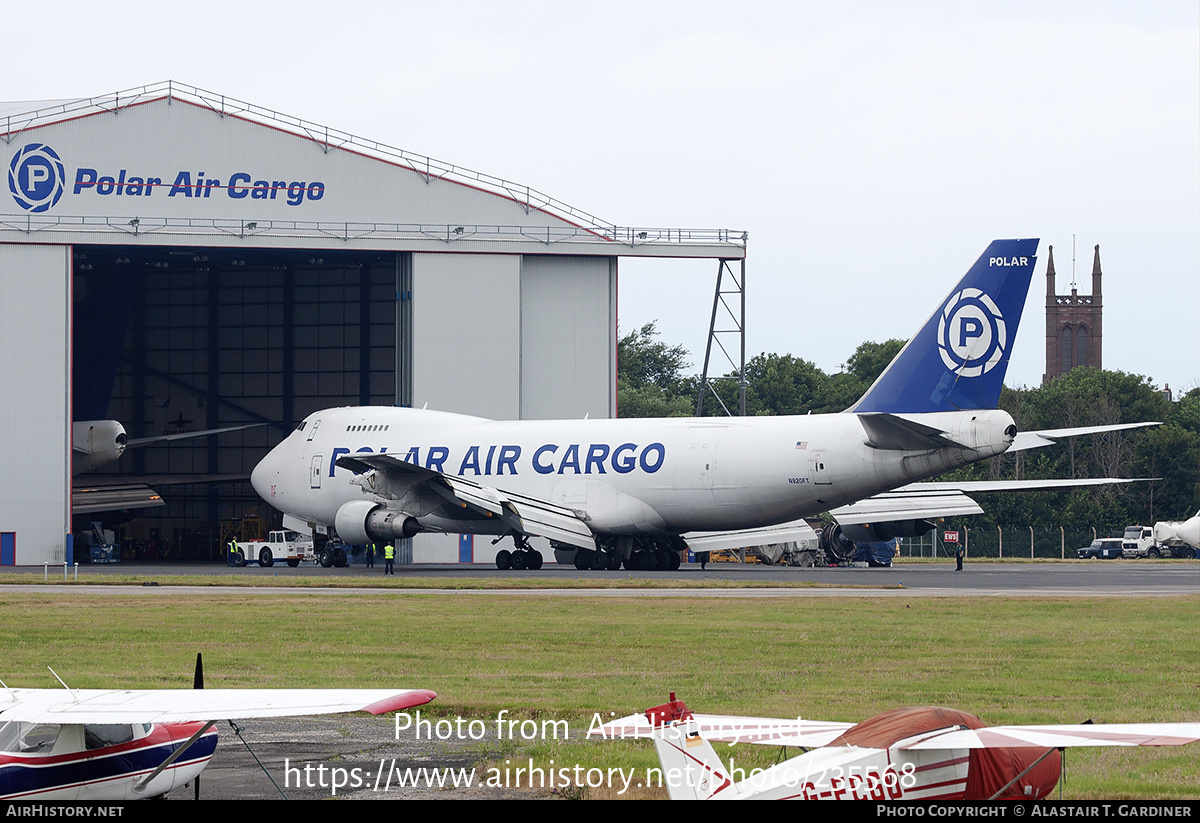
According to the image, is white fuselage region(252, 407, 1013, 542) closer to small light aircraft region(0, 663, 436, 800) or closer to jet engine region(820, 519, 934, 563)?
jet engine region(820, 519, 934, 563)

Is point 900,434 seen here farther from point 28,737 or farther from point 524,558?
point 28,737

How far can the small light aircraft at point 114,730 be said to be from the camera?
971cm

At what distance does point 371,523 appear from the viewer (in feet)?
150

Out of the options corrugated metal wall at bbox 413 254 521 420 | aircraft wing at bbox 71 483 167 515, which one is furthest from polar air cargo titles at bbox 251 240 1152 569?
aircraft wing at bbox 71 483 167 515

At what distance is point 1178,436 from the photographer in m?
99.4

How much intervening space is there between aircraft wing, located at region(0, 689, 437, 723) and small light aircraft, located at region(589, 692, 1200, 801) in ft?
5.11

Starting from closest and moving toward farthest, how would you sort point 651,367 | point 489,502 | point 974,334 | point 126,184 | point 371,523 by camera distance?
point 974,334
point 489,502
point 371,523
point 126,184
point 651,367

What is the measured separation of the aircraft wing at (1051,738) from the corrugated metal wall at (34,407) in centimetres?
4782

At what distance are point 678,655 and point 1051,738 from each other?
13119 millimetres

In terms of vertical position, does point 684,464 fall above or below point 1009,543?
above

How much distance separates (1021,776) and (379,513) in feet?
124

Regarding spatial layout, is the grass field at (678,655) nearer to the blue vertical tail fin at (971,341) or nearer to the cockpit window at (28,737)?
the cockpit window at (28,737)

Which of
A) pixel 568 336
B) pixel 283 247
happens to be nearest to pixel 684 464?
pixel 568 336

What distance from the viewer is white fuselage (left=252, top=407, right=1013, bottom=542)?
39.5 m
